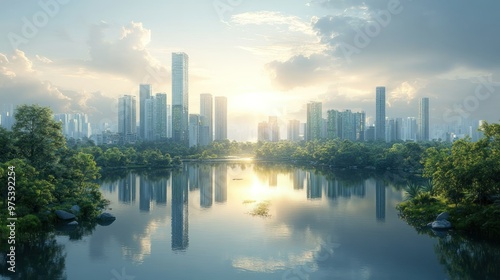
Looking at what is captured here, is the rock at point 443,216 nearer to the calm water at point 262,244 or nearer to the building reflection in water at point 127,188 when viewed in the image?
the calm water at point 262,244

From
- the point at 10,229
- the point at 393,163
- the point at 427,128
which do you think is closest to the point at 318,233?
the point at 10,229

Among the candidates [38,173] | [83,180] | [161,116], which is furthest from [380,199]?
[161,116]

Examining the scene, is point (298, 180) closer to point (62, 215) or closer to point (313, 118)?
point (62, 215)

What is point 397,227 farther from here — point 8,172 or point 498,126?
point 8,172

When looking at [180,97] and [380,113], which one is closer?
[180,97]

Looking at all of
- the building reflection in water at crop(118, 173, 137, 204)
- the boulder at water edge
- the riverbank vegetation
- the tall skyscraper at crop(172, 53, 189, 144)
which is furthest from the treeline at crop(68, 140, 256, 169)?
the riverbank vegetation

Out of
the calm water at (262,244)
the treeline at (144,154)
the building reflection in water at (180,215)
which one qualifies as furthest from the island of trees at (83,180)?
the treeline at (144,154)
